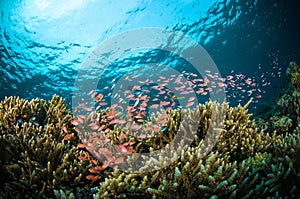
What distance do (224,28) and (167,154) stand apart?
57.1ft

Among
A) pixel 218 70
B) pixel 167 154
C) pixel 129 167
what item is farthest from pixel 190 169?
pixel 218 70

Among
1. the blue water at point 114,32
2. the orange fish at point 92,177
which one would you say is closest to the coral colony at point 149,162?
the orange fish at point 92,177

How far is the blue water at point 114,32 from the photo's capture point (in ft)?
44.3

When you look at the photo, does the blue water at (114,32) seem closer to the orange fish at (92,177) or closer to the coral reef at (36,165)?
the coral reef at (36,165)

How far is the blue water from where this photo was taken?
44.3ft

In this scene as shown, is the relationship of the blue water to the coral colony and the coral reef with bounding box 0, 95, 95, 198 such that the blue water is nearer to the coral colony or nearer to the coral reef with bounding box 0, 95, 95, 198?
the coral colony

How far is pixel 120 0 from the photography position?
1291 centimetres

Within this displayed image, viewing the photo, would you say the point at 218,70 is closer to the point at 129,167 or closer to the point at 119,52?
the point at 119,52

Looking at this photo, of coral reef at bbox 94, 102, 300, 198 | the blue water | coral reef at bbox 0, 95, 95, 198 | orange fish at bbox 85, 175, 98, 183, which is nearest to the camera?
coral reef at bbox 94, 102, 300, 198

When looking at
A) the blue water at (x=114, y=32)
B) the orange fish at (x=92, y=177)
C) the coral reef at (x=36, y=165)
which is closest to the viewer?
the coral reef at (x=36, y=165)

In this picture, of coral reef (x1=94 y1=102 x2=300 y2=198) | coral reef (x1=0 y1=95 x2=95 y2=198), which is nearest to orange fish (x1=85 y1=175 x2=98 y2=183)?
coral reef (x1=0 y1=95 x2=95 y2=198)

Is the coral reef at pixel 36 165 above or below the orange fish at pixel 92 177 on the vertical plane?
above

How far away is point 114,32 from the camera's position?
50.4 feet

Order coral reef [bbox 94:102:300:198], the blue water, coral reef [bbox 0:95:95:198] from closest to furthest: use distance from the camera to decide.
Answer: coral reef [bbox 94:102:300:198] → coral reef [bbox 0:95:95:198] → the blue water
